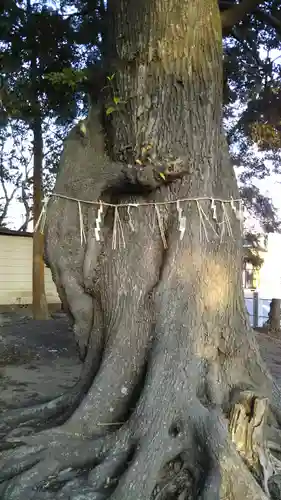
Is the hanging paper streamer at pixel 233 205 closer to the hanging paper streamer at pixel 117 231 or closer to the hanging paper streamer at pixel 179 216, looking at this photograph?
the hanging paper streamer at pixel 179 216

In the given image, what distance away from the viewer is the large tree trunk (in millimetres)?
4020

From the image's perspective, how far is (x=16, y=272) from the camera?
59.9ft

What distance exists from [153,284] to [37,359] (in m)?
5.85

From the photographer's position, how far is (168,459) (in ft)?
12.6

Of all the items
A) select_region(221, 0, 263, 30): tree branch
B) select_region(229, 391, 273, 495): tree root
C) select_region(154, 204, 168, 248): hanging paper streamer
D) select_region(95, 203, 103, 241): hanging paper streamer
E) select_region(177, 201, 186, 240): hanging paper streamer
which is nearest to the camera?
select_region(229, 391, 273, 495): tree root

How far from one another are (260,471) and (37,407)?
2.31 meters

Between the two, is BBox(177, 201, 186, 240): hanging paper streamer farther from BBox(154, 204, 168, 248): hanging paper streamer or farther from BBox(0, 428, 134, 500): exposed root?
BBox(0, 428, 134, 500): exposed root

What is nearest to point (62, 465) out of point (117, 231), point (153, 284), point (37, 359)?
point (153, 284)

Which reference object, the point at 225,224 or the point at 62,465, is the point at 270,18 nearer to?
the point at 225,224

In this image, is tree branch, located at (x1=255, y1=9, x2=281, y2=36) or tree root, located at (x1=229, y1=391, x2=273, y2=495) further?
tree branch, located at (x1=255, y1=9, x2=281, y2=36)

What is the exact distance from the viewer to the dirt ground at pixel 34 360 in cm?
718

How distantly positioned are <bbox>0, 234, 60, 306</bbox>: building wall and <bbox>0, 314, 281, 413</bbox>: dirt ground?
8.98ft

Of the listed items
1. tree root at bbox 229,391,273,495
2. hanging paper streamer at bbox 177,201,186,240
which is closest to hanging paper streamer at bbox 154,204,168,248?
hanging paper streamer at bbox 177,201,186,240

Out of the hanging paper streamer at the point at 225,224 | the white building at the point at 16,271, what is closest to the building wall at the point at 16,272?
the white building at the point at 16,271
